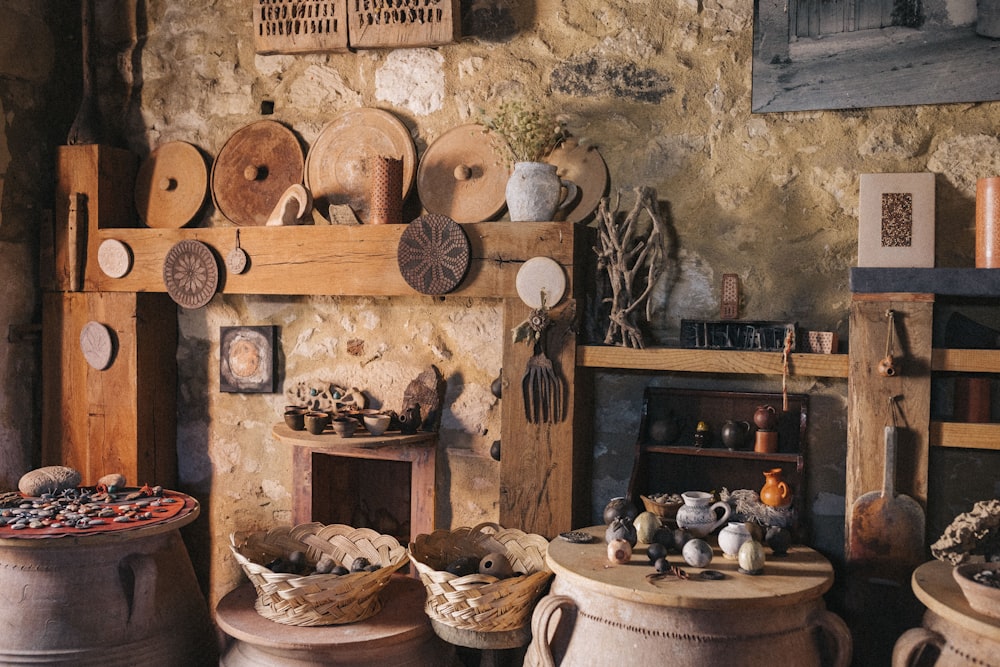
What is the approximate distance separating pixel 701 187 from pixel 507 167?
0.68 meters

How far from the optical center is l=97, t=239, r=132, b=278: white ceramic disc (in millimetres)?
3451

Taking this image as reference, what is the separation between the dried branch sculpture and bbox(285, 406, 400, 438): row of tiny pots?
877 millimetres

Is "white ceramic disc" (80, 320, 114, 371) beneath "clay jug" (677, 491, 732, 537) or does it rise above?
above

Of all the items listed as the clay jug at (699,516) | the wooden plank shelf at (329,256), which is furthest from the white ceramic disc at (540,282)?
the clay jug at (699,516)

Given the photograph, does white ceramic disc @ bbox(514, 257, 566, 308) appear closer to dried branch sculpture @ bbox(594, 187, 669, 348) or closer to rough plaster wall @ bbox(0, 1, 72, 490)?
dried branch sculpture @ bbox(594, 187, 669, 348)

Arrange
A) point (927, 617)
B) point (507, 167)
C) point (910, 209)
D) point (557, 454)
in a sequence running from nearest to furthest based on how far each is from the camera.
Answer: point (927, 617) → point (910, 209) → point (557, 454) → point (507, 167)

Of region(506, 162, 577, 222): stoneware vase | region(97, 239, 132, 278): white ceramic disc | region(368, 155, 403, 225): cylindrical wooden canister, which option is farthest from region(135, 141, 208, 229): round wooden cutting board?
region(506, 162, 577, 222): stoneware vase

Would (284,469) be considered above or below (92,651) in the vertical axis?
above

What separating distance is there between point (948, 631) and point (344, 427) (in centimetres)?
195

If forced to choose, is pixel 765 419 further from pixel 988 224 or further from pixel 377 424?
pixel 377 424

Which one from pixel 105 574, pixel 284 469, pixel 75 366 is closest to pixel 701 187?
pixel 284 469

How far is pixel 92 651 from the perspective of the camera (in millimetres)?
2777

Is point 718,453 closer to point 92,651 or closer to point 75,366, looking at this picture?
point 92,651

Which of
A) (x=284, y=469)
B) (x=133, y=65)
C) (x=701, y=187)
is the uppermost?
(x=133, y=65)
